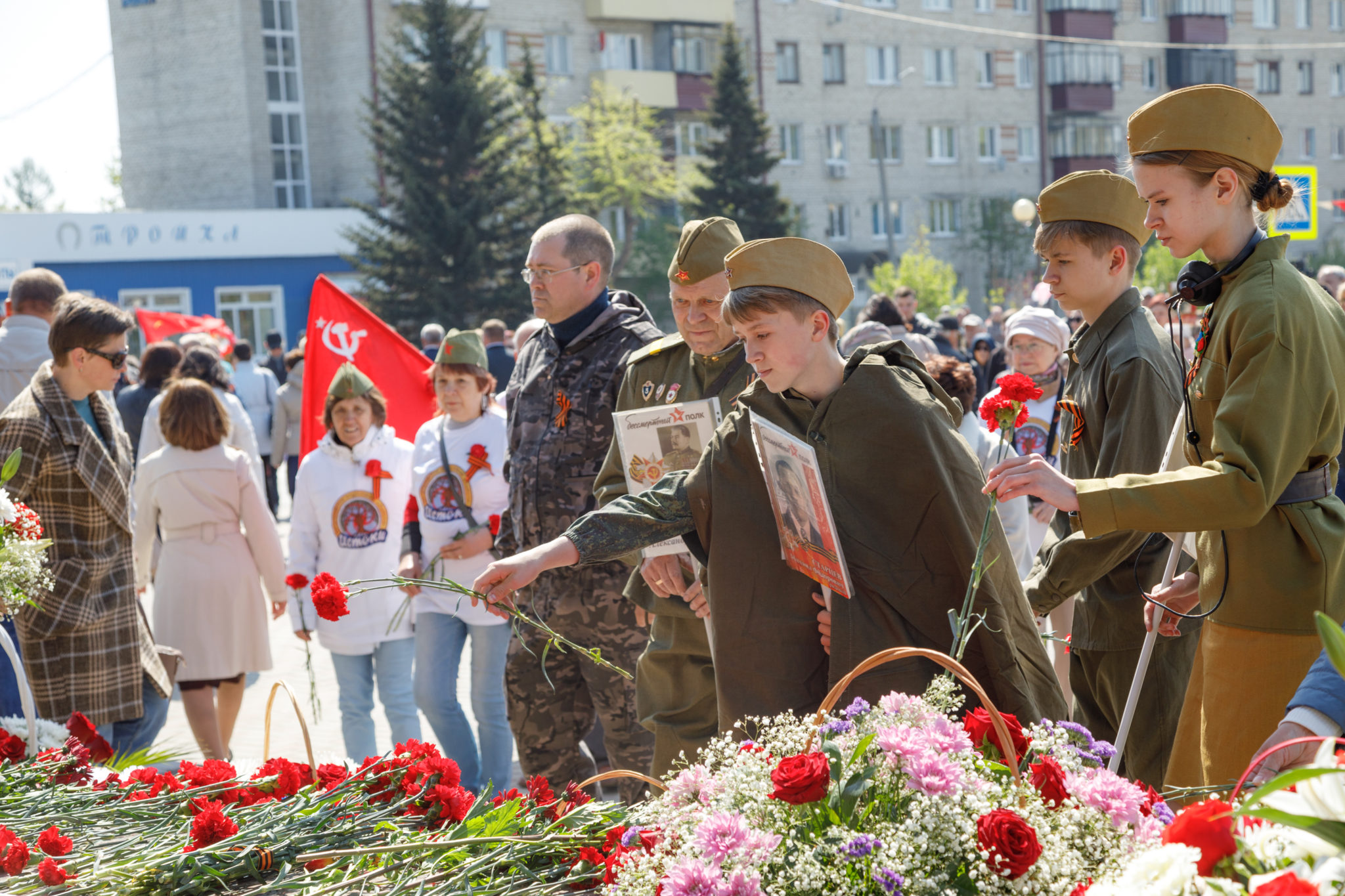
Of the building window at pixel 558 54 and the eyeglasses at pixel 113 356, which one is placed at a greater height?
the building window at pixel 558 54

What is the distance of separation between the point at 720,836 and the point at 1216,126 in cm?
182

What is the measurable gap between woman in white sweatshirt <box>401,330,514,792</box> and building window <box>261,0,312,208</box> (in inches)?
1461

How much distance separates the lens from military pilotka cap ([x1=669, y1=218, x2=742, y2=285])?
4305 millimetres

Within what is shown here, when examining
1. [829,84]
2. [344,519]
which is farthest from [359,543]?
[829,84]

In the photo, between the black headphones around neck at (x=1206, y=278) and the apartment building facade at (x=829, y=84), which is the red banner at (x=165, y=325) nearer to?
the black headphones around neck at (x=1206, y=278)

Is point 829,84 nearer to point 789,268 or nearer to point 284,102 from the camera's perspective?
point 284,102

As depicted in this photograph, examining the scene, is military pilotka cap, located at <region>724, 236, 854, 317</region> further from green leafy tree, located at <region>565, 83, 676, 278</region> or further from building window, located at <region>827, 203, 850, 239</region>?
building window, located at <region>827, 203, 850, 239</region>

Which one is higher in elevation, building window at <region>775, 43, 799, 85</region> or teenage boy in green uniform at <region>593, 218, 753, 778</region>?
building window at <region>775, 43, 799, 85</region>

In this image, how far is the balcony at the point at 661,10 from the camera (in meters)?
43.4

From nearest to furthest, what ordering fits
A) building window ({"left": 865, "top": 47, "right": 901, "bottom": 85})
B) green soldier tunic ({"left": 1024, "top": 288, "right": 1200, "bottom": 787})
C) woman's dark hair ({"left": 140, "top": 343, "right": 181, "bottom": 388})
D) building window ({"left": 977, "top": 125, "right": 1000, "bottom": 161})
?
green soldier tunic ({"left": 1024, "top": 288, "right": 1200, "bottom": 787}) → woman's dark hair ({"left": 140, "top": 343, "right": 181, "bottom": 388}) → building window ({"left": 865, "top": 47, "right": 901, "bottom": 85}) → building window ({"left": 977, "top": 125, "right": 1000, "bottom": 161})

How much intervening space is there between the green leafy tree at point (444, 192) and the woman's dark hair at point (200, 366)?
2446 centimetres

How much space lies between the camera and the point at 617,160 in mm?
40469

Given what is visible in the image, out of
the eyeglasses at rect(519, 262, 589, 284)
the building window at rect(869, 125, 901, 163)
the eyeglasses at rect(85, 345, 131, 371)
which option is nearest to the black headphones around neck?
the eyeglasses at rect(519, 262, 589, 284)

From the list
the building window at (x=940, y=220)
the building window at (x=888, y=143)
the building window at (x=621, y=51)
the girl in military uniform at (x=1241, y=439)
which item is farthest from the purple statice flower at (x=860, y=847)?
the building window at (x=940, y=220)
